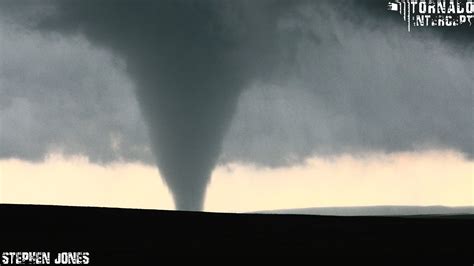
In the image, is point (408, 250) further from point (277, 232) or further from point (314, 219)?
point (314, 219)

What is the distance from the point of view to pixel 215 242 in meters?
40.1

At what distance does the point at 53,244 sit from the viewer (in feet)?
116

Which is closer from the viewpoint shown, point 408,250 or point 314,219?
point 408,250

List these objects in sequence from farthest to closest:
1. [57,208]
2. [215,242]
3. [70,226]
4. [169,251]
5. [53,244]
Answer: [57,208] < [70,226] < [215,242] < [53,244] < [169,251]

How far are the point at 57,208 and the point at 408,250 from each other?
40.3 meters

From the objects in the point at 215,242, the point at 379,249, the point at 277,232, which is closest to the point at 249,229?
the point at 277,232

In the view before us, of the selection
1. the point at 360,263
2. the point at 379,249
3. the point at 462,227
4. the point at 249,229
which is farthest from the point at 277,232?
the point at 360,263

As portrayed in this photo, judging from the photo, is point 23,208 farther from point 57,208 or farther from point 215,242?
point 215,242

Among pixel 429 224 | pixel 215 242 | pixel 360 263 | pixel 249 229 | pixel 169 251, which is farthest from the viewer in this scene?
pixel 429 224

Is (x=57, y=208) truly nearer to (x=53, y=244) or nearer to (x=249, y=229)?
(x=249, y=229)

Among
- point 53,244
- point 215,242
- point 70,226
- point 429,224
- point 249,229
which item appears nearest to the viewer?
point 53,244

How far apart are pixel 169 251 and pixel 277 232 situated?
17916mm

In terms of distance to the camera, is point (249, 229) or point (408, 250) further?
point (249, 229)

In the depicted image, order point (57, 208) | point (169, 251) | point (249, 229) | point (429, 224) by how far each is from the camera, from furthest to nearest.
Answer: point (57, 208) < point (429, 224) < point (249, 229) < point (169, 251)
